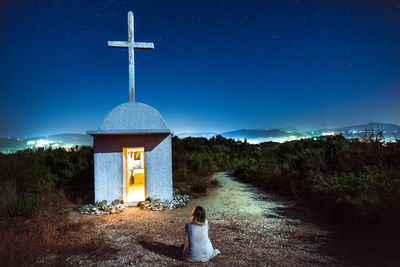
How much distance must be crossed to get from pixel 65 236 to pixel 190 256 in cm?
308

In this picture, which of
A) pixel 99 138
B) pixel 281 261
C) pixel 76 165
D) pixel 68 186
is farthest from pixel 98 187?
pixel 281 261

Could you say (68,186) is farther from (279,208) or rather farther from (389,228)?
(389,228)

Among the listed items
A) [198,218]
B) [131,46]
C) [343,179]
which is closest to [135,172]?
[131,46]

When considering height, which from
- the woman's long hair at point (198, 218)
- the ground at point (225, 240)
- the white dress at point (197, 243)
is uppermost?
the woman's long hair at point (198, 218)

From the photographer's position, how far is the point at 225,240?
14.3 feet

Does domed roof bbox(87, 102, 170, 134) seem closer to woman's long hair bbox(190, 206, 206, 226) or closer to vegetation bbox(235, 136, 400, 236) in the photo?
woman's long hair bbox(190, 206, 206, 226)

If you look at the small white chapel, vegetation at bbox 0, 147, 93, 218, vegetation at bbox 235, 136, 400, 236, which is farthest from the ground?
vegetation at bbox 0, 147, 93, 218

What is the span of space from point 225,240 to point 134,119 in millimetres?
4720

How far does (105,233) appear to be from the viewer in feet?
15.4

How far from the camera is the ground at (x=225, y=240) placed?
3.50 meters

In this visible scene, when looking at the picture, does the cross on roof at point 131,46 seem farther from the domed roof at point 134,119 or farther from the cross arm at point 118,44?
the domed roof at point 134,119

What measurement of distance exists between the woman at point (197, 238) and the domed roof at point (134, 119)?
368 cm

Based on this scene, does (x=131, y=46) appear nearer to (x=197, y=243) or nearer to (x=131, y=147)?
(x=131, y=147)

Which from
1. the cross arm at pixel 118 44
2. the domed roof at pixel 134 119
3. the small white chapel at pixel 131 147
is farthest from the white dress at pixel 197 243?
the cross arm at pixel 118 44
